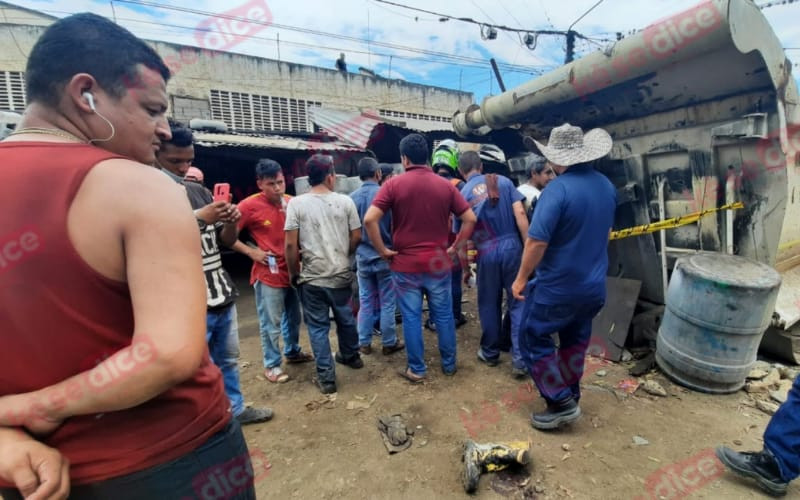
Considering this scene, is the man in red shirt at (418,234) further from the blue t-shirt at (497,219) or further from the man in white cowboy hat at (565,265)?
the man in white cowboy hat at (565,265)

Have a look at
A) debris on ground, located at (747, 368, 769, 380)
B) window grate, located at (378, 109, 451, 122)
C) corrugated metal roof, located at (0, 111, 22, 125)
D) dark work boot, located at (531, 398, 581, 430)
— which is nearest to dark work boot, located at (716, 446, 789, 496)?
dark work boot, located at (531, 398, 581, 430)

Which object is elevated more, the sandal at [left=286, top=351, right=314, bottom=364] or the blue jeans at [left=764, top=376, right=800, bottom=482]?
the blue jeans at [left=764, top=376, right=800, bottom=482]

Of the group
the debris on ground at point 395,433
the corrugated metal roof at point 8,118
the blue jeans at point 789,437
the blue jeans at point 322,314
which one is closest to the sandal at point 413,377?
the debris on ground at point 395,433

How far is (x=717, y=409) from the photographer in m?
2.73

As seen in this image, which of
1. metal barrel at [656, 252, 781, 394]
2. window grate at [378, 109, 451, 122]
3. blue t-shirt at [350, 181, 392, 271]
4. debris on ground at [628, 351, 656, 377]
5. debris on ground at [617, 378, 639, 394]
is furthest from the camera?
window grate at [378, 109, 451, 122]

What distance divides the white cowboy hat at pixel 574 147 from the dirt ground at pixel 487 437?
180 cm

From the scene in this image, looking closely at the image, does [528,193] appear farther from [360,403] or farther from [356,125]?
[356,125]

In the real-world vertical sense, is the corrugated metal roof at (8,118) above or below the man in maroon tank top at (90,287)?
above

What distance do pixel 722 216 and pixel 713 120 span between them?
2.81ft

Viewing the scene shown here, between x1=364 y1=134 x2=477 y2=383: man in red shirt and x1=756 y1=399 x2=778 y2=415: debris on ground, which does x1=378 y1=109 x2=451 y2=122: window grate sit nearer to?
x1=364 y1=134 x2=477 y2=383: man in red shirt

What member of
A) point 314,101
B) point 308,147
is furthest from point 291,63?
point 308,147

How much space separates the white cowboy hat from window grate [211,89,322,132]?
10731mm

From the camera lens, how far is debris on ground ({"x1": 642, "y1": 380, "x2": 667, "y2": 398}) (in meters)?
2.93

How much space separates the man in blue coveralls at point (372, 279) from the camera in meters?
3.77
